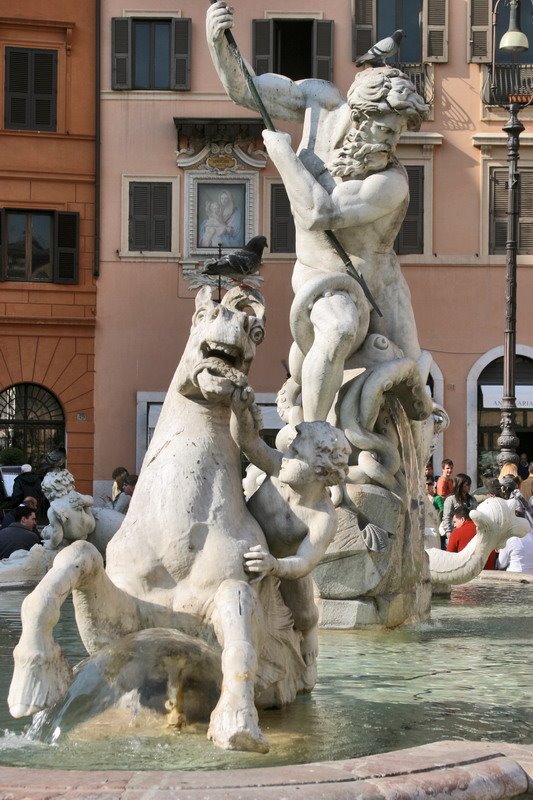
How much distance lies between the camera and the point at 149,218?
34.0 metres

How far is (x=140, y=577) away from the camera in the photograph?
4078 millimetres

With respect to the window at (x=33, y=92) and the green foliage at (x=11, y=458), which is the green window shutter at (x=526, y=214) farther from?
the green foliage at (x=11, y=458)

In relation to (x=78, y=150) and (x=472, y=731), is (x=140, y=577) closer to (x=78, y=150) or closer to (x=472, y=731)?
(x=472, y=731)

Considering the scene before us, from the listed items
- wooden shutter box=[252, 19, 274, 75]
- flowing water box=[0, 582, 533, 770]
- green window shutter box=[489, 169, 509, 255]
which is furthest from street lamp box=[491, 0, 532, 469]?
flowing water box=[0, 582, 533, 770]

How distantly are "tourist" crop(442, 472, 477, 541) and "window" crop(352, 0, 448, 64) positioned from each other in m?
22.0

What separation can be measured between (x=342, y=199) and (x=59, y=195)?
27.6m

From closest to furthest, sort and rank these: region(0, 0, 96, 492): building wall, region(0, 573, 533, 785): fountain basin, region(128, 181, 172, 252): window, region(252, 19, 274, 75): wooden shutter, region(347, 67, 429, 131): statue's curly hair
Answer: region(0, 573, 533, 785): fountain basin < region(347, 67, 429, 131): statue's curly hair < region(0, 0, 96, 492): building wall < region(128, 181, 172, 252): window < region(252, 19, 274, 75): wooden shutter

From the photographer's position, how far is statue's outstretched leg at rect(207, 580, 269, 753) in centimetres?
346

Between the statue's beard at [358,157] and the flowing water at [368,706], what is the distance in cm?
197

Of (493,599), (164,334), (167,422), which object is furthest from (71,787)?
(164,334)

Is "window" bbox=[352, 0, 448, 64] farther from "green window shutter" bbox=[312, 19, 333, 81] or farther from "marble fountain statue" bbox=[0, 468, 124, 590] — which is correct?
"marble fountain statue" bbox=[0, 468, 124, 590]

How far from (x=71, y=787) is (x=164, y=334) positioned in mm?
30874

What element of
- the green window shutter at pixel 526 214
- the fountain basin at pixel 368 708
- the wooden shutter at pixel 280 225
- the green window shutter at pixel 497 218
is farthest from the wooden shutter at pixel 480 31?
the fountain basin at pixel 368 708

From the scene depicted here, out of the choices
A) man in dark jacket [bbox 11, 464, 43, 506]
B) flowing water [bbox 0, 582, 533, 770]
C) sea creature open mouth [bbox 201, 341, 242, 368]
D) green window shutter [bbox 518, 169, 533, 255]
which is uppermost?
green window shutter [bbox 518, 169, 533, 255]
